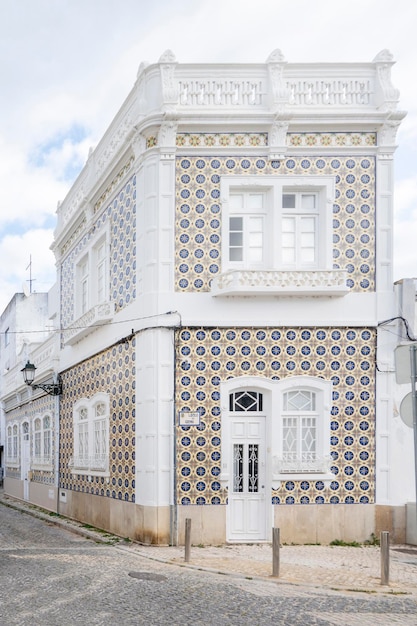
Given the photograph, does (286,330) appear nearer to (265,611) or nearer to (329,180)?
(329,180)

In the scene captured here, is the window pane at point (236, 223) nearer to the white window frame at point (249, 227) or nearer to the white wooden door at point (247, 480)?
the white window frame at point (249, 227)

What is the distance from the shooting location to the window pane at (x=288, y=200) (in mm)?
13969

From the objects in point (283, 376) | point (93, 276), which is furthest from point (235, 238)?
A: point (93, 276)

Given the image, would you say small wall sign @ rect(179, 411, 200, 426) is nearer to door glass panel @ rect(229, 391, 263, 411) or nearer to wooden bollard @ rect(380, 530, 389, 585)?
door glass panel @ rect(229, 391, 263, 411)

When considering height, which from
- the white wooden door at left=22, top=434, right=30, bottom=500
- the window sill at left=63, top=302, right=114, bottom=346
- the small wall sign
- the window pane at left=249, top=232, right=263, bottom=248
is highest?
the window pane at left=249, top=232, right=263, bottom=248

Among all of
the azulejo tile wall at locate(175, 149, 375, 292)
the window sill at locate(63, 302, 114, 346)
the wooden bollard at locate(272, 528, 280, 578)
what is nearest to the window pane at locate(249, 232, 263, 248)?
the azulejo tile wall at locate(175, 149, 375, 292)

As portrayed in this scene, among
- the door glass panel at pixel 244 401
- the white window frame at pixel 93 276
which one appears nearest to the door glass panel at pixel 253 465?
the door glass panel at pixel 244 401

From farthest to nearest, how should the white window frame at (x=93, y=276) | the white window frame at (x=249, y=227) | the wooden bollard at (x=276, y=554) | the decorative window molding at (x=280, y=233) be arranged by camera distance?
the white window frame at (x=93, y=276)
the white window frame at (x=249, y=227)
the decorative window molding at (x=280, y=233)
the wooden bollard at (x=276, y=554)

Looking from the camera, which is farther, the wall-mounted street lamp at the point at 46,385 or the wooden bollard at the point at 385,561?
the wall-mounted street lamp at the point at 46,385

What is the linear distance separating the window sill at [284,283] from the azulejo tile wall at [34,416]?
31.9ft

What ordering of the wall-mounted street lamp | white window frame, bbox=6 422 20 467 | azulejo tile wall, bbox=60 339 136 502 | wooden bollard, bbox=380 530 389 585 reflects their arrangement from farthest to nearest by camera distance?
white window frame, bbox=6 422 20 467 → the wall-mounted street lamp → azulejo tile wall, bbox=60 339 136 502 → wooden bollard, bbox=380 530 389 585

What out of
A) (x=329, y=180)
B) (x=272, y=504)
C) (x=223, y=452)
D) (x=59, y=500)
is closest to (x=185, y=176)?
(x=329, y=180)

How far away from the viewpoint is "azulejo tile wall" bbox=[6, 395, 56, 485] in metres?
21.2

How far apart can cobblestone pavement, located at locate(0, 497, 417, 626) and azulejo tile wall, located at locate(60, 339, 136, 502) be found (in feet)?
5.17
